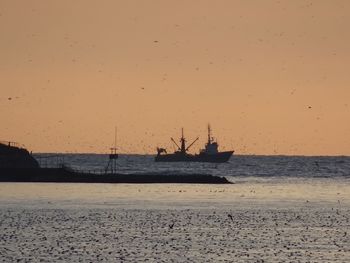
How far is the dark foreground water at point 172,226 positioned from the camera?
3019 inches

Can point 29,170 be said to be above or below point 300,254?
above

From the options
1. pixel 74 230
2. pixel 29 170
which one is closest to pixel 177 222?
pixel 74 230

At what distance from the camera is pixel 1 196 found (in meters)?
150

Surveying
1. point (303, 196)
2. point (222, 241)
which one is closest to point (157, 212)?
point (222, 241)

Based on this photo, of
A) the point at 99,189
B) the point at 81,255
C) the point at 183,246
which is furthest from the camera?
the point at 99,189

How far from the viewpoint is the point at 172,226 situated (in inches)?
3907

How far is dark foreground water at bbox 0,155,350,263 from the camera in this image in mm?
76688

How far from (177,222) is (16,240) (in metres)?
23.6

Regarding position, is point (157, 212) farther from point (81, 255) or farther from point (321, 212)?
point (81, 255)

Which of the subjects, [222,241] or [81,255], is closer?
[81,255]

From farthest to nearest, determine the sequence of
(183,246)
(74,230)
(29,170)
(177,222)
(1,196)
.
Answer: (29,170)
(1,196)
(177,222)
(74,230)
(183,246)

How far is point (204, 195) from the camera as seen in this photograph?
534 ft

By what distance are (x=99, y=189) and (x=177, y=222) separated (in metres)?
77.0

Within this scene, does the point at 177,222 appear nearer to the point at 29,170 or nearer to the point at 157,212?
the point at 157,212
